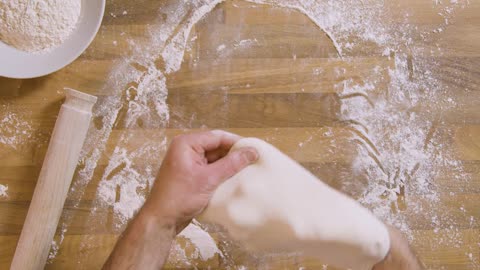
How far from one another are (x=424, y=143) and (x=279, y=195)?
17.7 inches

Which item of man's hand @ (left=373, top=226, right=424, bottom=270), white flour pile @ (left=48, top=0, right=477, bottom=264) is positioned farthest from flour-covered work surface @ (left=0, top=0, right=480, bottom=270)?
man's hand @ (left=373, top=226, right=424, bottom=270)

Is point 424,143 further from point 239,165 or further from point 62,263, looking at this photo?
point 62,263

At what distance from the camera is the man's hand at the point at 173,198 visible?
2.45ft

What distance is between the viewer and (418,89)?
103 cm

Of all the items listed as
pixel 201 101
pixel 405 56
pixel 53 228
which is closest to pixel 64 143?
pixel 53 228

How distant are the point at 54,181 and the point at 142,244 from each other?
294 millimetres

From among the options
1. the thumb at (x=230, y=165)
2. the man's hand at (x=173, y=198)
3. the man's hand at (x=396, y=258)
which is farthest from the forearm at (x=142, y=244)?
the man's hand at (x=396, y=258)

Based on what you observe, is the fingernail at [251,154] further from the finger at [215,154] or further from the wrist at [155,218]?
the wrist at [155,218]

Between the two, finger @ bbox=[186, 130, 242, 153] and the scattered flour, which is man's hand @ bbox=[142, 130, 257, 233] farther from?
the scattered flour

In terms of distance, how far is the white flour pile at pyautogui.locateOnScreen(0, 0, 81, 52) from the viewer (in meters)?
0.91

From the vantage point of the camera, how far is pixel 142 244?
751 millimetres

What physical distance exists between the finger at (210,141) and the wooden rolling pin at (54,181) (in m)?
0.30

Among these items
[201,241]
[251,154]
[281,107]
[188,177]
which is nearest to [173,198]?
[188,177]

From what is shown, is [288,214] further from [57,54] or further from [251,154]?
[57,54]
